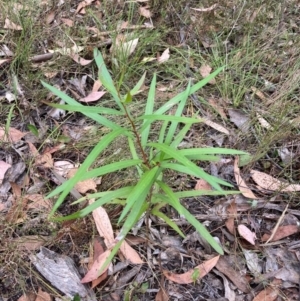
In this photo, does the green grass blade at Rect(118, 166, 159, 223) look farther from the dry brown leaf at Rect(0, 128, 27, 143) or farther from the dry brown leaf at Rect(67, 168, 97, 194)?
the dry brown leaf at Rect(0, 128, 27, 143)

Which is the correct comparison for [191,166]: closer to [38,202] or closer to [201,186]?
[201,186]

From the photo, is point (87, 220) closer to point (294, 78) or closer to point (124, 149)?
point (124, 149)

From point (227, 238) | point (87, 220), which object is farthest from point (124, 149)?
point (227, 238)

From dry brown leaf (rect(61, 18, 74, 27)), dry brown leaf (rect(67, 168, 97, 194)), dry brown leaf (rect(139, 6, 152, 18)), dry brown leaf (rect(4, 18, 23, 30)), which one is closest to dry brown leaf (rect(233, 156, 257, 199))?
dry brown leaf (rect(67, 168, 97, 194))

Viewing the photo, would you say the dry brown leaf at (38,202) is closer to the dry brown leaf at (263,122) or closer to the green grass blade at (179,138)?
the green grass blade at (179,138)

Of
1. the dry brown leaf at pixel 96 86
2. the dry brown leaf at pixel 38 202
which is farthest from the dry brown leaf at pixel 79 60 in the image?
the dry brown leaf at pixel 38 202
